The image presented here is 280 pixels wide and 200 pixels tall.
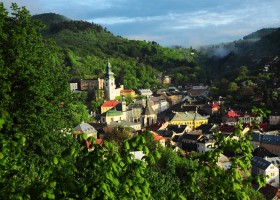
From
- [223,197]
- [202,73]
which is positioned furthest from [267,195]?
[202,73]

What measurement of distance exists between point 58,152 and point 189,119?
156 feet

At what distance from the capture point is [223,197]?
5.55m

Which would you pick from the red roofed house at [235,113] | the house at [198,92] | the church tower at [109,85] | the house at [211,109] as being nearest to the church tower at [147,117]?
the house at [211,109]

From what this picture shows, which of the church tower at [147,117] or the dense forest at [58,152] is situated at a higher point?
the dense forest at [58,152]

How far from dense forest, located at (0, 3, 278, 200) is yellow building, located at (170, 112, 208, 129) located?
1096 inches

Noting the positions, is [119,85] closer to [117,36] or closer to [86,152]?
[117,36]

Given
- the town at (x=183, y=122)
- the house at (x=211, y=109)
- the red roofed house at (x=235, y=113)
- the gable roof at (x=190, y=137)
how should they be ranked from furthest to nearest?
the house at (x=211, y=109), the red roofed house at (x=235, y=113), the gable roof at (x=190, y=137), the town at (x=183, y=122)

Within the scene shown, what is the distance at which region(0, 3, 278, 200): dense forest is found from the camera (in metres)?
4.40

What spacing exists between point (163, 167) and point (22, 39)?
16949 millimetres

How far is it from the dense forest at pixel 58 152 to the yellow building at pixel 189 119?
27.8 metres

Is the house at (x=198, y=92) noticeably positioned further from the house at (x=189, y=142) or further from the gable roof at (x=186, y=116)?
the house at (x=189, y=142)

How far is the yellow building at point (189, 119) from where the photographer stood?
5762cm

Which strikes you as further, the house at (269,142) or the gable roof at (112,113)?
the gable roof at (112,113)

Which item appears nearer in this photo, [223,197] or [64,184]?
[64,184]
